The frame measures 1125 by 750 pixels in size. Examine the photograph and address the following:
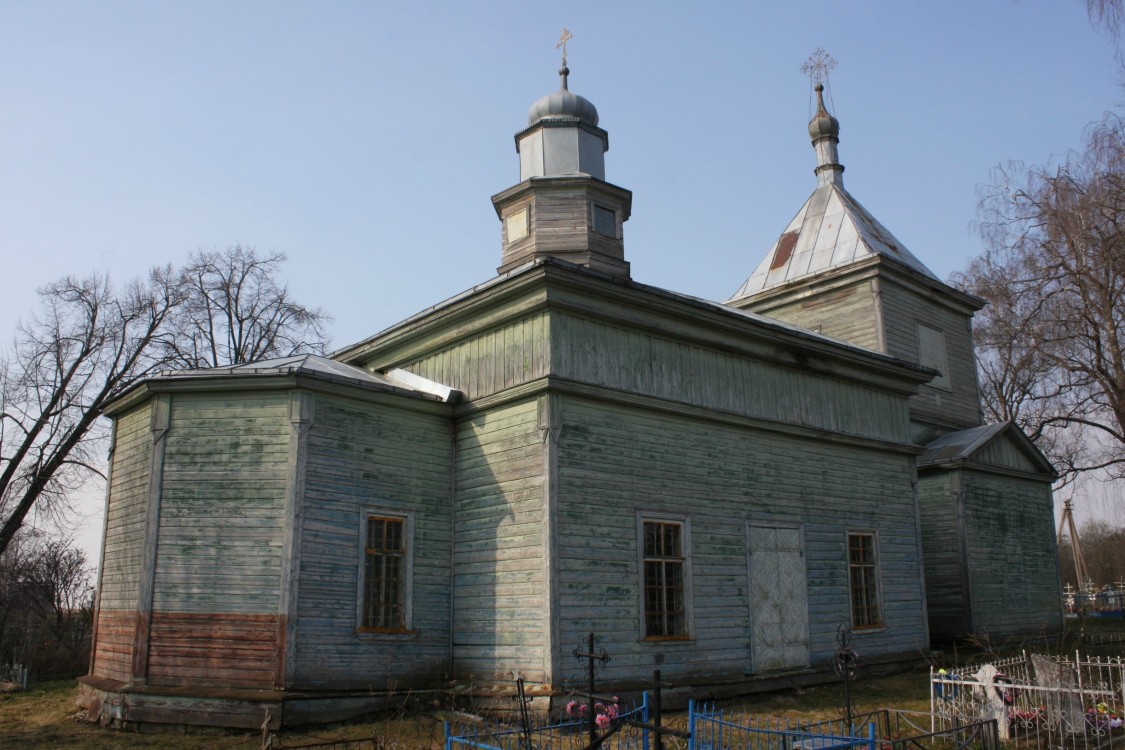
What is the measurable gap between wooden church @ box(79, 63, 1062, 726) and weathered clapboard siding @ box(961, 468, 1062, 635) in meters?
3.11

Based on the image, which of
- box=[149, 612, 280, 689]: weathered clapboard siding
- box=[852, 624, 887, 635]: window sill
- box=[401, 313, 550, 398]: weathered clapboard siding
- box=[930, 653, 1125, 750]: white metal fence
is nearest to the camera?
box=[930, 653, 1125, 750]: white metal fence

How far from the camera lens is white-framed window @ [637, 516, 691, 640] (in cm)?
1332

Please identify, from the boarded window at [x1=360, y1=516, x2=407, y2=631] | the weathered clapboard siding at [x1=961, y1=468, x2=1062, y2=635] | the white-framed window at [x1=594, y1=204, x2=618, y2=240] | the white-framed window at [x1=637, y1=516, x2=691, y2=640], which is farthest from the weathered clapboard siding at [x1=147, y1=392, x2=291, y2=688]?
the weathered clapboard siding at [x1=961, y1=468, x2=1062, y2=635]

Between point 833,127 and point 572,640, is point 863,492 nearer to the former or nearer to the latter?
point 572,640

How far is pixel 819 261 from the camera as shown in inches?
926

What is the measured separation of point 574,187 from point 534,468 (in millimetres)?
6812

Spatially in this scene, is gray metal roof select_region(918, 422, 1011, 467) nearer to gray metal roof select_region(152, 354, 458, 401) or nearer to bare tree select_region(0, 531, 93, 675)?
gray metal roof select_region(152, 354, 458, 401)

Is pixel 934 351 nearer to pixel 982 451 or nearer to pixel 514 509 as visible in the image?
pixel 982 451

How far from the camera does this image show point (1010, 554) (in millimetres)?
20672

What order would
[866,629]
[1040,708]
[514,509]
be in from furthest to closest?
1. [866,629]
2. [514,509]
3. [1040,708]

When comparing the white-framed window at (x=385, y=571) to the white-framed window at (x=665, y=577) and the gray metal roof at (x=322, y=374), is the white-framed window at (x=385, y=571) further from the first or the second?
the white-framed window at (x=665, y=577)

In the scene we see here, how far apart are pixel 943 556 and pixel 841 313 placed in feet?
20.2

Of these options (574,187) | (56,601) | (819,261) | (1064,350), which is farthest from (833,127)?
(56,601)

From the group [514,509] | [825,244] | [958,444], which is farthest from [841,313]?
[514,509]
